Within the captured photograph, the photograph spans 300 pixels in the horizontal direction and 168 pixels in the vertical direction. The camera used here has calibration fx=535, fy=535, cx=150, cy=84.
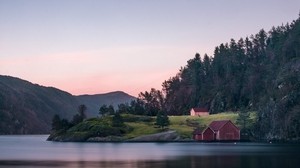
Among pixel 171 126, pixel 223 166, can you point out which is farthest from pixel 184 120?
A: pixel 223 166

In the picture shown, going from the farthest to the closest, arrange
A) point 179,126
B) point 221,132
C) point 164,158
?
1. point 179,126
2. point 221,132
3. point 164,158

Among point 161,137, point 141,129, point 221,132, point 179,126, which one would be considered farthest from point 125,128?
point 221,132

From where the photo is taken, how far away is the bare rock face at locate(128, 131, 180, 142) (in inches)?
6799

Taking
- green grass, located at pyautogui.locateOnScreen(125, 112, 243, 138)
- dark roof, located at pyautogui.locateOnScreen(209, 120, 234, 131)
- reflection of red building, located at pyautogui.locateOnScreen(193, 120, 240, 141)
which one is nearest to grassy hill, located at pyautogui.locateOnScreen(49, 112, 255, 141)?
green grass, located at pyautogui.locateOnScreen(125, 112, 243, 138)

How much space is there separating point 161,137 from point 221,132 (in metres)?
19.6

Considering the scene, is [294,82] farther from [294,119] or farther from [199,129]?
[199,129]

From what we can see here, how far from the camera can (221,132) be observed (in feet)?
559

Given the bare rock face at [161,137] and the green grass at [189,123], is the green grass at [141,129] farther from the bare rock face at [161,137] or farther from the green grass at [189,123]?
the green grass at [189,123]

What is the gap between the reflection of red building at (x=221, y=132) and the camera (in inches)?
6658

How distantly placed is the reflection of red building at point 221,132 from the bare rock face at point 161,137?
266 inches

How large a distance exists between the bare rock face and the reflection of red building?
675cm

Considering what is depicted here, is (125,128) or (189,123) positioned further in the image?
(189,123)

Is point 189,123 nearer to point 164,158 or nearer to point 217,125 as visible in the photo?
point 217,125

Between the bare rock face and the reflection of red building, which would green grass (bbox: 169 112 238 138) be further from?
the reflection of red building
